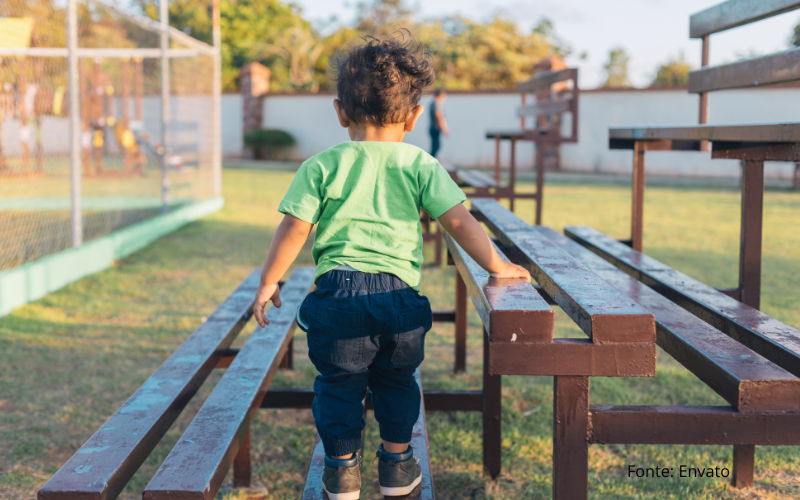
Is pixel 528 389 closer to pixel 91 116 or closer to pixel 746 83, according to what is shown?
pixel 746 83

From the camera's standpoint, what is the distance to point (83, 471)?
4.75 ft

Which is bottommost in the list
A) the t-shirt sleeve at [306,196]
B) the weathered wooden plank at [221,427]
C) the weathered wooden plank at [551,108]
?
the weathered wooden plank at [221,427]

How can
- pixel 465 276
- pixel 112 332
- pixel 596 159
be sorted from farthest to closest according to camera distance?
pixel 596 159, pixel 112 332, pixel 465 276

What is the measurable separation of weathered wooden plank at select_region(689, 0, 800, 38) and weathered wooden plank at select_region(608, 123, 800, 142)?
55 cm

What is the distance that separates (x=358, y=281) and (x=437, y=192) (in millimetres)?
290

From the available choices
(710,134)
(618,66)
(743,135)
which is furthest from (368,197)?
(618,66)

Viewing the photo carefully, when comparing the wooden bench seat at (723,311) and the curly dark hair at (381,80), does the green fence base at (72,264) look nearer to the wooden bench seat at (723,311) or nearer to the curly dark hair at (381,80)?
the curly dark hair at (381,80)

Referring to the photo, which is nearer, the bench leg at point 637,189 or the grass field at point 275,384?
the grass field at point 275,384

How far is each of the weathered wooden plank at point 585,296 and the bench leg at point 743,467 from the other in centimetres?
98

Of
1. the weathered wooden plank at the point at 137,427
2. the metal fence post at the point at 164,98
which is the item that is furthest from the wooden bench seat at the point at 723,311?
the metal fence post at the point at 164,98

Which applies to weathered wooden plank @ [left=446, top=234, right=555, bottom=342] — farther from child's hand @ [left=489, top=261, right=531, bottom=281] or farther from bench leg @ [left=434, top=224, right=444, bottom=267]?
bench leg @ [left=434, top=224, right=444, bottom=267]

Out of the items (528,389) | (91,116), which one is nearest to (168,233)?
(528,389)

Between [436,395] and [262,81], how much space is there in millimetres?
21438

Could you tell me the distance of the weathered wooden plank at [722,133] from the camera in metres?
1.78
